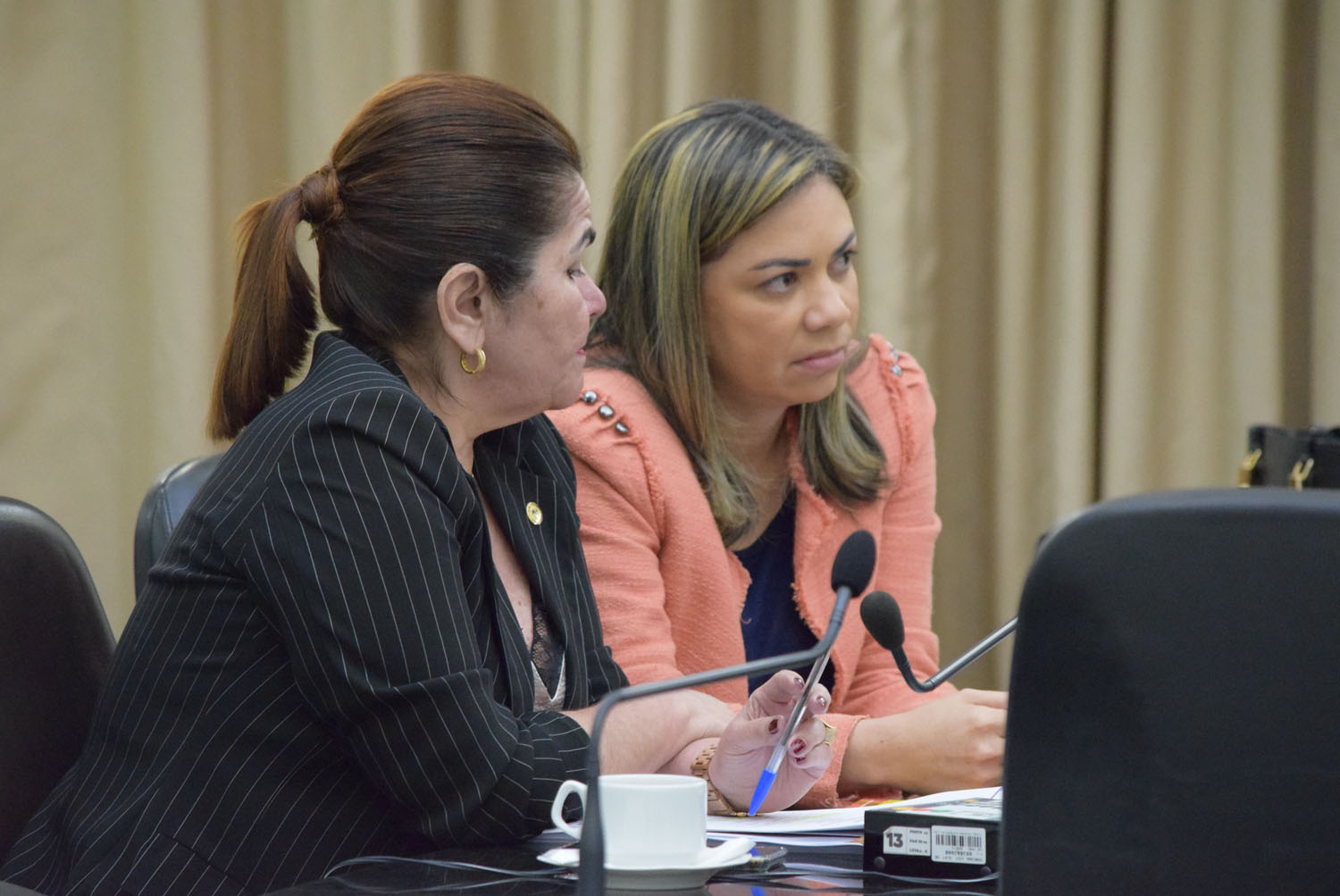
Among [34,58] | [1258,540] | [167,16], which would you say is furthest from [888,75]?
[1258,540]

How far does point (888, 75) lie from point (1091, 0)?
35 centimetres

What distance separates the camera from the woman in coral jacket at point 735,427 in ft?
5.50

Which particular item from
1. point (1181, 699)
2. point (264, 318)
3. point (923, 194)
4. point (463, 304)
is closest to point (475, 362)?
point (463, 304)

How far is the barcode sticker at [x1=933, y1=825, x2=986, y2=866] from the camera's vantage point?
3.08ft

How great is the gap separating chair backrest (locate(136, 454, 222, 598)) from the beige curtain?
0.80 m

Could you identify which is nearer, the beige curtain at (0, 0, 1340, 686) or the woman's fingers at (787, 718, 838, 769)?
the woman's fingers at (787, 718, 838, 769)

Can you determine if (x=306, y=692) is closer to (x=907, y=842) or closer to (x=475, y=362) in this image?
(x=475, y=362)

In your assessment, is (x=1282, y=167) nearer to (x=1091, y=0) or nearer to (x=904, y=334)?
(x=1091, y=0)

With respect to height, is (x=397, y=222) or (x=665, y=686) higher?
(x=397, y=222)

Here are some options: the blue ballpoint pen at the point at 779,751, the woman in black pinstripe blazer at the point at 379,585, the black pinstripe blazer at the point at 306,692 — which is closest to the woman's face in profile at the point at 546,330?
the woman in black pinstripe blazer at the point at 379,585

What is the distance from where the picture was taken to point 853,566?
912 millimetres

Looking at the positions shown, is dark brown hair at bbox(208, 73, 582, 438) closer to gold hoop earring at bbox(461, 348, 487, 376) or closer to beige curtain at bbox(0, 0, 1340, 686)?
gold hoop earring at bbox(461, 348, 487, 376)

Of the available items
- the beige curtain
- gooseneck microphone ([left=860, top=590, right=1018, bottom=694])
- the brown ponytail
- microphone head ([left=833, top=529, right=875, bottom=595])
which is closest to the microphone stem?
gooseneck microphone ([left=860, top=590, right=1018, bottom=694])

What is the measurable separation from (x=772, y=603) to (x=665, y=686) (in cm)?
105
